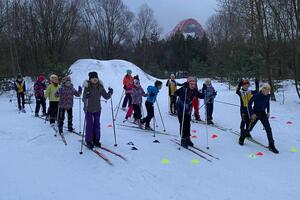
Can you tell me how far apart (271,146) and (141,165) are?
3600 millimetres

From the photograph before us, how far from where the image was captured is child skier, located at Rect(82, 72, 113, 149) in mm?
8906

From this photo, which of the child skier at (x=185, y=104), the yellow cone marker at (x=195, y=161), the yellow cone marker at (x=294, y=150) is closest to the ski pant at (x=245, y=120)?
the yellow cone marker at (x=294, y=150)

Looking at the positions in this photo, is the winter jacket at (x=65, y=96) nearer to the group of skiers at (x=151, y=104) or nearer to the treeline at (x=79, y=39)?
the group of skiers at (x=151, y=104)

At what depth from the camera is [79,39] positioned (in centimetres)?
4581

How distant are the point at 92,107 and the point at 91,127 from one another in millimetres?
478

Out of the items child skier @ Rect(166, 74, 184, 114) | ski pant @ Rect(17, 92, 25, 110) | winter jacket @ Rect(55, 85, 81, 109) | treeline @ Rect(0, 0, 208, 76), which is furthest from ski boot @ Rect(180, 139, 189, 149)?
treeline @ Rect(0, 0, 208, 76)

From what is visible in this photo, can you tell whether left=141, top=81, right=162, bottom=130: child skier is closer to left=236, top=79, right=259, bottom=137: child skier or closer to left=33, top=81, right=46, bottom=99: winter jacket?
left=236, top=79, right=259, bottom=137: child skier

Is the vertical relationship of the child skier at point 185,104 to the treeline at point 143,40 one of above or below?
below

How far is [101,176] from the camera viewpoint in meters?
7.10

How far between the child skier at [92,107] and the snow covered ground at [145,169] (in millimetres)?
413

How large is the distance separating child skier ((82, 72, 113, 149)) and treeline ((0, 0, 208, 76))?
16496 mm

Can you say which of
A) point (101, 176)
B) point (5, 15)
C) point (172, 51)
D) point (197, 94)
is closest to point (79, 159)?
point (101, 176)

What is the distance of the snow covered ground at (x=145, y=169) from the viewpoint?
6.38m

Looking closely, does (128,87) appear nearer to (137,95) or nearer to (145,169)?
(137,95)
